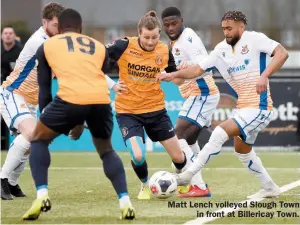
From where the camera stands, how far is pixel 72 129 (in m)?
9.44

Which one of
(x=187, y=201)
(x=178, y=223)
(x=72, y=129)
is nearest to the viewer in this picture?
(x=178, y=223)

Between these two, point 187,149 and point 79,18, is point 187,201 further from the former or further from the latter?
point 79,18

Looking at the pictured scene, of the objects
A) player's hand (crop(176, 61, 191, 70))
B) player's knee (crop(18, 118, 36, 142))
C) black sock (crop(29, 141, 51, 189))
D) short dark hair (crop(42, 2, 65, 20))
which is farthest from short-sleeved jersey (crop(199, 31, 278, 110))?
black sock (crop(29, 141, 51, 189))

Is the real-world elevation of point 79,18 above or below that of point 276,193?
above

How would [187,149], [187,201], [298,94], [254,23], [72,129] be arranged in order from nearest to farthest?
[72,129] < [187,201] < [187,149] < [298,94] < [254,23]

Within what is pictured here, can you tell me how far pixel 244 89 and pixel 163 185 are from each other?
1.43 meters

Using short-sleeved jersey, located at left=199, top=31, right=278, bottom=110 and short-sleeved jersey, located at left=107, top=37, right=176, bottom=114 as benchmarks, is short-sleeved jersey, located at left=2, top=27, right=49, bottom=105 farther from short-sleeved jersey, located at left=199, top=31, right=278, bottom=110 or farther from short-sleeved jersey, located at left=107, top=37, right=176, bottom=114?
short-sleeved jersey, located at left=199, top=31, right=278, bottom=110

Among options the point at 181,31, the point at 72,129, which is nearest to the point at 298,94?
the point at 181,31

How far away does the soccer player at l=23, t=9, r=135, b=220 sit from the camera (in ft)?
29.0

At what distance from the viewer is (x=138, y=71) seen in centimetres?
1097

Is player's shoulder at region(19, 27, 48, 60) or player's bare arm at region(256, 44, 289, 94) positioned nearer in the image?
player's bare arm at region(256, 44, 289, 94)

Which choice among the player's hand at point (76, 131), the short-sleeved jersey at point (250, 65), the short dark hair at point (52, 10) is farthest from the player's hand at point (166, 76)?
the player's hand at point (76, 131)

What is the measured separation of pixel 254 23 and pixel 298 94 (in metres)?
8.06

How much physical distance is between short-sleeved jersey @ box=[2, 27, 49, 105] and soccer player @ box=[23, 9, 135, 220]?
5.69 ft
